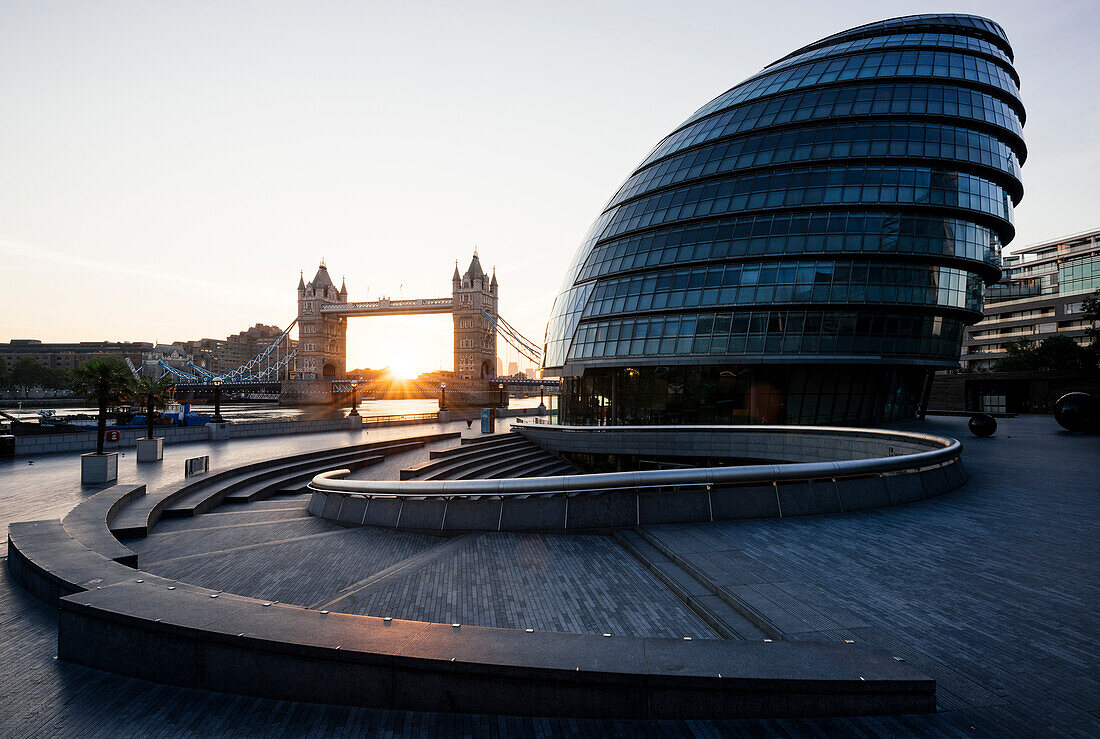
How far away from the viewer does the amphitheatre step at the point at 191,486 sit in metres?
12.0

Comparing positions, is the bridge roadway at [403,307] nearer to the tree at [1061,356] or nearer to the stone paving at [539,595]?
the tree at [1061,356]

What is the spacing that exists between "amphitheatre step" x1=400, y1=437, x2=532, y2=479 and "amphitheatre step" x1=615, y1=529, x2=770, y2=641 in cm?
962

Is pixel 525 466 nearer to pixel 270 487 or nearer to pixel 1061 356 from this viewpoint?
pixel 270 487

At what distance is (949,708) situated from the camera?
4.93 metres

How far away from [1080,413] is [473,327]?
132881 mm

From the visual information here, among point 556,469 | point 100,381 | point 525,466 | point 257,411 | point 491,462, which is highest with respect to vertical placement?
point 100,381

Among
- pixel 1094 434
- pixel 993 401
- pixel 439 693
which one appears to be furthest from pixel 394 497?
pixel 993 401

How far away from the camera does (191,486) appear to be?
637 inches

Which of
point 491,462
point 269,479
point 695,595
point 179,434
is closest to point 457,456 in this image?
point 491,462

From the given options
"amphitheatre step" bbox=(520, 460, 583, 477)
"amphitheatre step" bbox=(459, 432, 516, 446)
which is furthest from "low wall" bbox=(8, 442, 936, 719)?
"amphitheatre step" bbox=(459, 432, 516, 446)

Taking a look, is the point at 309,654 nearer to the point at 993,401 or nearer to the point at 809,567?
the point at 809,567

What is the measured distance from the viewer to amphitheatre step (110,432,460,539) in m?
12.0

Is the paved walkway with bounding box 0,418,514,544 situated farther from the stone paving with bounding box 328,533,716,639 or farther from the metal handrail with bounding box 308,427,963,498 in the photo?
the stone paving with bounding box 328,533,716,639

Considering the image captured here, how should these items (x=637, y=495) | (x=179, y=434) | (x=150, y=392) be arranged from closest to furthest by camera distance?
(x=637, y=495) → (x=150, y=392) → (x=179, y=434)
